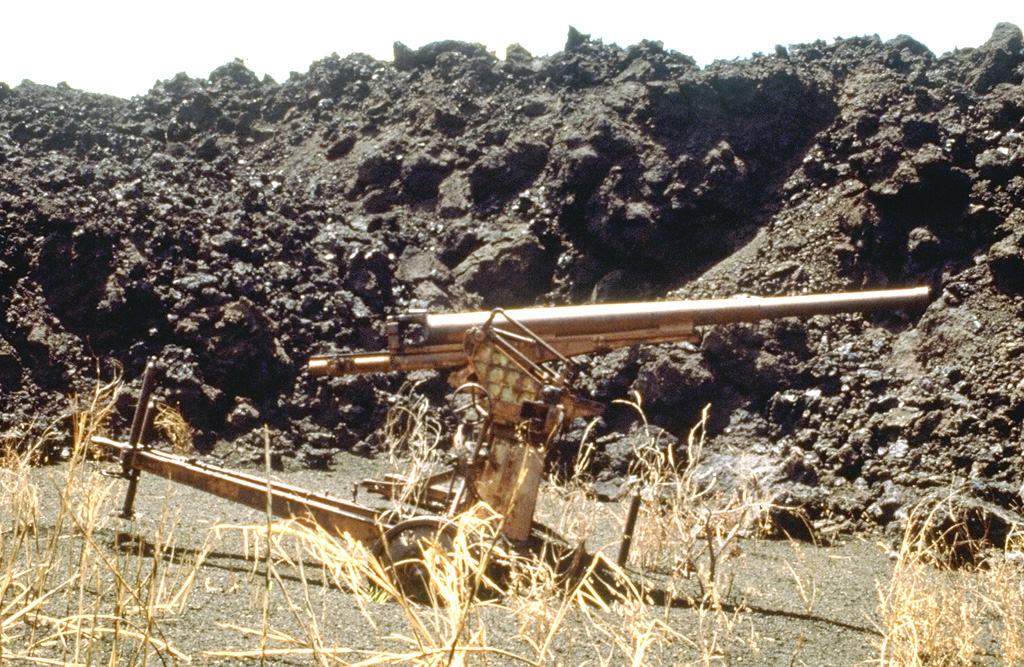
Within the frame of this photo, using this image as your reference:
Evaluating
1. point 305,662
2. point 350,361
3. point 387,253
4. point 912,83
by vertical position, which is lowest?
point 305,662

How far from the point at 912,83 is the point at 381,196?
8.74 metres

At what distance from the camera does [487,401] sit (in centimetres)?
605

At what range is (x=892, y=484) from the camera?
9.12 meters

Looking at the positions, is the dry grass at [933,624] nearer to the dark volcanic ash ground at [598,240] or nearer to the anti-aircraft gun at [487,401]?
the anti-aircraft gun at [487,401]

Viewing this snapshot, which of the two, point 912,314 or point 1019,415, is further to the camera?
point 912,314

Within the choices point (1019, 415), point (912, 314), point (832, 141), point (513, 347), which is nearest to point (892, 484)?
point (1019, 415)

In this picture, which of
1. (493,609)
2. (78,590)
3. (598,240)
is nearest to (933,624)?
(493,609)

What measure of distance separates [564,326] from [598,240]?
24.5ft

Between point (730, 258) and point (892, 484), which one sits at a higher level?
point (730, 258)

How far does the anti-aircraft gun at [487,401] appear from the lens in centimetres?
567

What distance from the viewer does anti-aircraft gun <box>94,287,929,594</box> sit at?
223 inches

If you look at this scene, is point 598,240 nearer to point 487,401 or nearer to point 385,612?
point 487,401

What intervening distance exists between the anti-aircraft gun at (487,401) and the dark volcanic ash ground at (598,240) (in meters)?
2.54

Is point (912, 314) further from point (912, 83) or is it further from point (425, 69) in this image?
point (425, 69)
